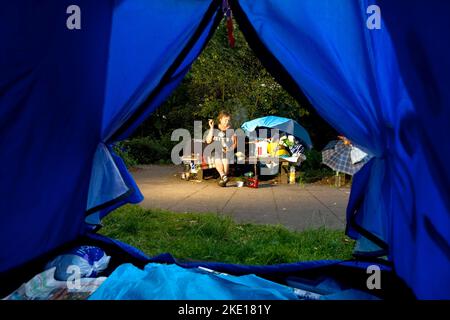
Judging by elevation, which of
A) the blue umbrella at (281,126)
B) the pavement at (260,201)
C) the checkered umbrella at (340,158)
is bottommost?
the pavement at (260,201)

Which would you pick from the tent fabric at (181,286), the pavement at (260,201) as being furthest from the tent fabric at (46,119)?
the pavement at (260,201)

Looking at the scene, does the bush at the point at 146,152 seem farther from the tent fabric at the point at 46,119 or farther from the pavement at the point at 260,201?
the tent fabric at the point at 46,119

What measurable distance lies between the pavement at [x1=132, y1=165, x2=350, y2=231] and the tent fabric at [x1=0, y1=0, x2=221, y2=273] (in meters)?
2.66

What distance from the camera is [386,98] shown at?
2580mm

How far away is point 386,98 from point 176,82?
1.85 m

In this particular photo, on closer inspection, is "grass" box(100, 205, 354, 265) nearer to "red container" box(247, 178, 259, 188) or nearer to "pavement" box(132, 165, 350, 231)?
"pavement" box(132, 165, 350, 231)

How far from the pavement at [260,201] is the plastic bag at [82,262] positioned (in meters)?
2.52

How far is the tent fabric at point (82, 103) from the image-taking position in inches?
99.2

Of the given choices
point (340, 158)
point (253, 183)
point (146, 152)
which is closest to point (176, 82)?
point (253, 183)

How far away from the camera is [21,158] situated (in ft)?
8.26

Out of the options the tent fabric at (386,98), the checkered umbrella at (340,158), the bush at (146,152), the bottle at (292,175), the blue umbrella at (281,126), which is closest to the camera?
the tent fabric at (386,98)

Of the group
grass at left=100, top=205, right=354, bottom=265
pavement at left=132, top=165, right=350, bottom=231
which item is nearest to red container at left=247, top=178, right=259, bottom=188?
pavement at left=132, top=165, right=350, bottom=231

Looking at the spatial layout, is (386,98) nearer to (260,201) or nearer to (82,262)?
(82,262)

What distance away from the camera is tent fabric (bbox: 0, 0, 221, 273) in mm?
2520
